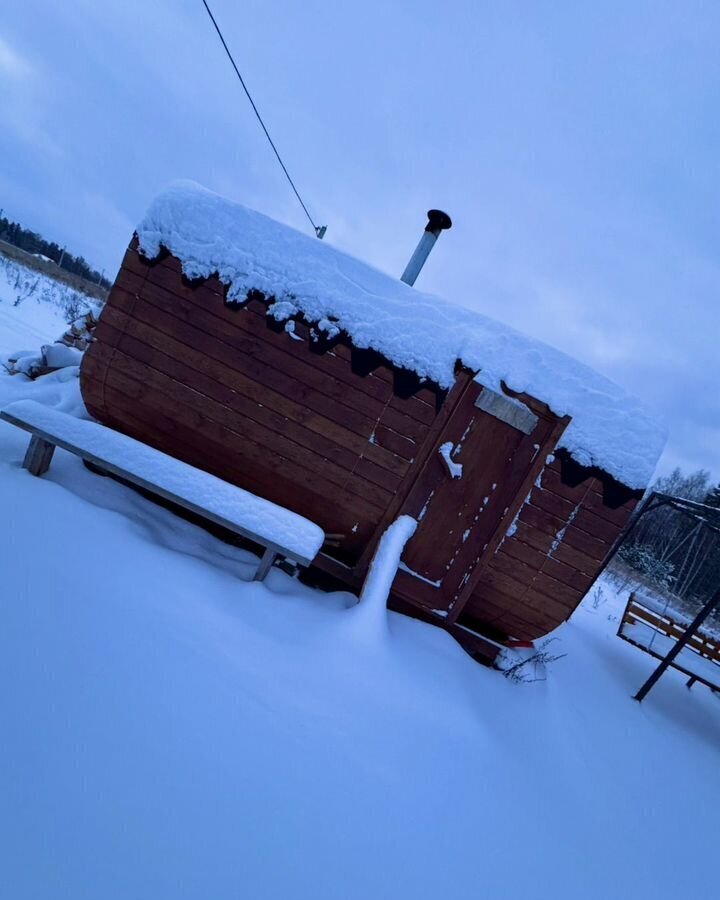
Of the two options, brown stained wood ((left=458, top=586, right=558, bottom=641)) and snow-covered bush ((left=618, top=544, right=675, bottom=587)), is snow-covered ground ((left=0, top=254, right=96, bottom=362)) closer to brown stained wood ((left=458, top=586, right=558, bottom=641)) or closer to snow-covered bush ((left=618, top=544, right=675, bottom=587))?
brown stained wood ((left=458, top=586, right=558, bottom=641))

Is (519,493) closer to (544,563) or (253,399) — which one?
(544,563)

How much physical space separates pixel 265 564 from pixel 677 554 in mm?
30781

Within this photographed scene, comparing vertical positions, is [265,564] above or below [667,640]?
below

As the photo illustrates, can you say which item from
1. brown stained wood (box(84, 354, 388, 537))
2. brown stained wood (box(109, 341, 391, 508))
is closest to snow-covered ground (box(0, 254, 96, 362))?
brown stained wood (box(84, 354, 388, 537))

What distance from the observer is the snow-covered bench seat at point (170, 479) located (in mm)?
3297

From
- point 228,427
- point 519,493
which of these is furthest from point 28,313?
point 519,493

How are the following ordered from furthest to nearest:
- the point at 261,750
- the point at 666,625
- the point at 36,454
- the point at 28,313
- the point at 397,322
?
1. the point at 28,313
2. the point at 666,625
3. the point at 397,322
4. the point at 36,454
5. the point at 261,750

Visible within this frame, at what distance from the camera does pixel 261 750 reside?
2.03m

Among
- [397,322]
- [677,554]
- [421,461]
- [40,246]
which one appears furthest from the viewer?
[40,246]

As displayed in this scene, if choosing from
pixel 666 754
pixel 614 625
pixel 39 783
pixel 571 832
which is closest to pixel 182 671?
pixel 39 783

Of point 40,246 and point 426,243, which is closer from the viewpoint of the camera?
point 426,243

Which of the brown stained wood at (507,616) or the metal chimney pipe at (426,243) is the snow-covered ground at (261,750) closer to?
the brown stained wood at (507,616)

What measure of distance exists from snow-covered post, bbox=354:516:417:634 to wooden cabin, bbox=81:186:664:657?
16 cm

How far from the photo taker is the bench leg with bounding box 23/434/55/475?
3361mm
